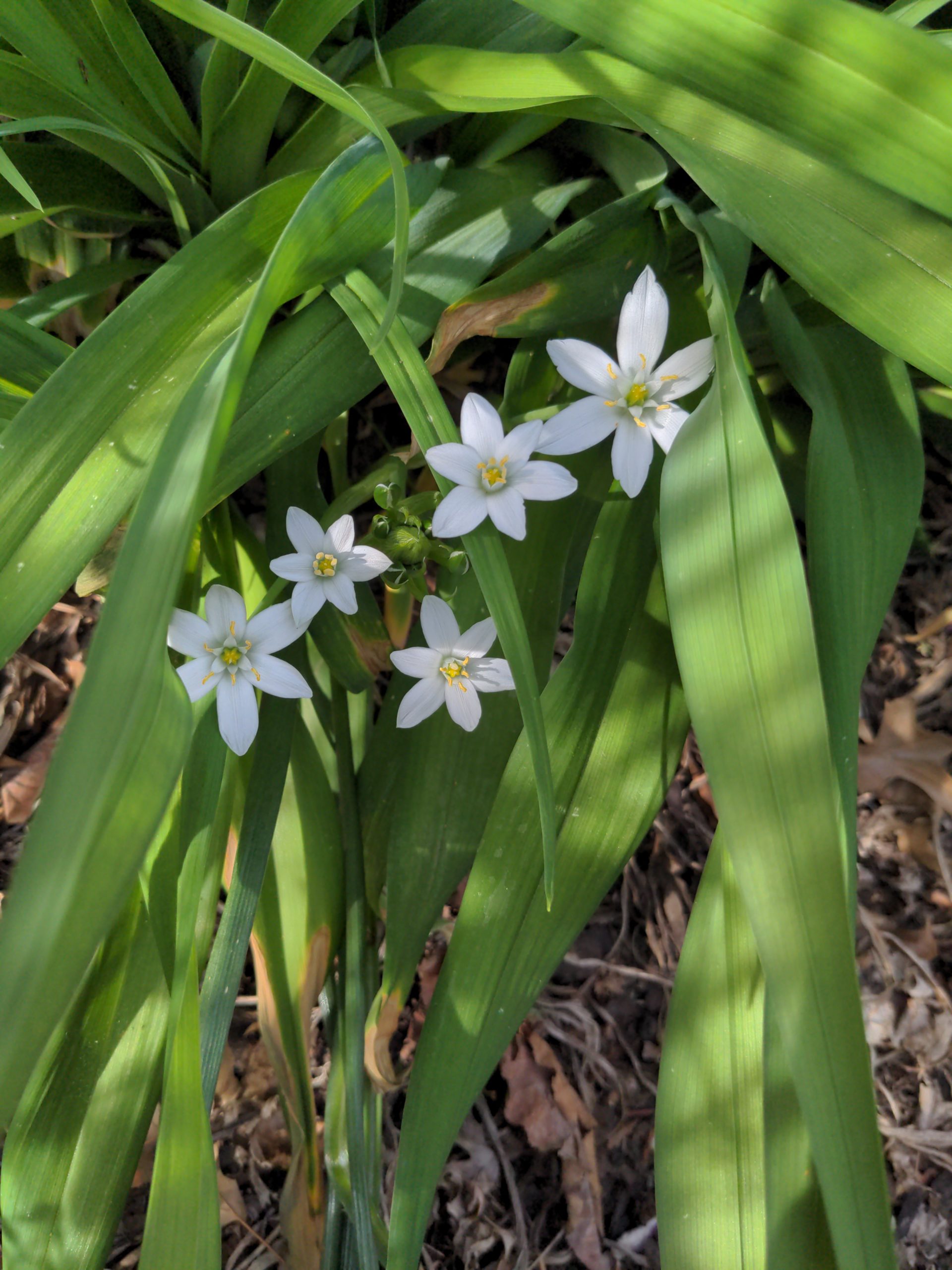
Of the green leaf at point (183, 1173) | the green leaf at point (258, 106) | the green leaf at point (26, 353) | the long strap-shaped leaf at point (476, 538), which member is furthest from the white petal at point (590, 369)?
the green leaf at point (183, 1173)

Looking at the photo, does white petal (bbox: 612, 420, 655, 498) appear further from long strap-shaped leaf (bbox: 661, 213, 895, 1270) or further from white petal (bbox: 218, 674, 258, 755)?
white petal (bbox: 218, 674, 258, 755)

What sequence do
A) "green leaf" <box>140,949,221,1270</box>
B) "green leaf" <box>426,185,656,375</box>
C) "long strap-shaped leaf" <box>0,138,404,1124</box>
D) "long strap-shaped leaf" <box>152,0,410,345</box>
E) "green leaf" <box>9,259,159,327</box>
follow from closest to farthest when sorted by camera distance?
"long strap-shaped leaf" <box>0,138,404,1124</box> → "long strap-shaped leaf" <box>152,0,410,345</box> → "green leaf" <box>140,949,221,1270</box> → "green leaf" <box>426,185,656,375</box> → "green leaf" <box>9,259,159,327</box>

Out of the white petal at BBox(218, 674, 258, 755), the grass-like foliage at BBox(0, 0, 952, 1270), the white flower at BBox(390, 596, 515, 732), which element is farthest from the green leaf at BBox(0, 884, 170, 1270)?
the white flower at BBox(390, 596, 515, 732)

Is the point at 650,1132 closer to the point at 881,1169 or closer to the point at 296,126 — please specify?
the point at 881,1169

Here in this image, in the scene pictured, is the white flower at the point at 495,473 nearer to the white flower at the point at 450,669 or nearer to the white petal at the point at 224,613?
the white flower at the point at 450,669

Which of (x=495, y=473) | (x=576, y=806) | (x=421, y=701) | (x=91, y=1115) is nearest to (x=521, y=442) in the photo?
(x=495, y=473)

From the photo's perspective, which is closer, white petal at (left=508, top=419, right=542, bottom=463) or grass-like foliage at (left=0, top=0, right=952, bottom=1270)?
grass-like foliage at (left=0, top=0, right=952, bottom=1270)
